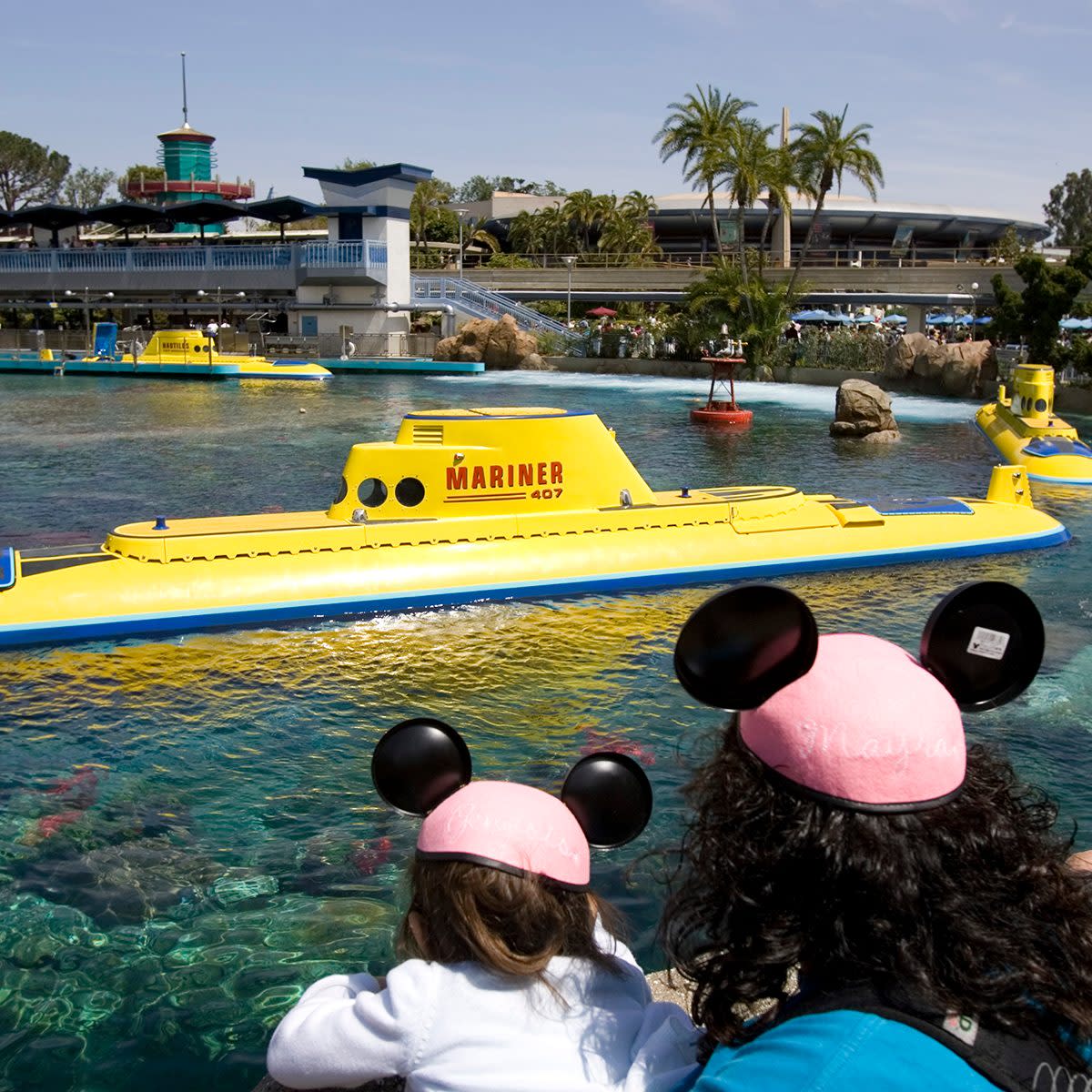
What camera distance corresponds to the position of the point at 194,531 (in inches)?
672

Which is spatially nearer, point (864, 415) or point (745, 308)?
point (864, 415)

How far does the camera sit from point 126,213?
254 ft

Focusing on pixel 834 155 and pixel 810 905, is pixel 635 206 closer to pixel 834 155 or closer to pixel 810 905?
pixel 834 155

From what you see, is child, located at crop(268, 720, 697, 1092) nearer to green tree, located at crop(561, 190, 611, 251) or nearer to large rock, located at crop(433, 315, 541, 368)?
large rock, located at crop(433, 315, 541, 368)

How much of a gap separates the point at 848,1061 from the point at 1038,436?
115ft

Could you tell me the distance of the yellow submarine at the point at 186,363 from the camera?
200 feet

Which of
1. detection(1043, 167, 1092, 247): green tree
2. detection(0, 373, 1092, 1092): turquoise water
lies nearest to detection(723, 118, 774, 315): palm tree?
detection(0, 373, 1092, 1092): turquoise water

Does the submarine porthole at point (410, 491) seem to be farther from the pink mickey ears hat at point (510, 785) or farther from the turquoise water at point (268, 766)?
the pink mickey ears hat at point (510, 785)

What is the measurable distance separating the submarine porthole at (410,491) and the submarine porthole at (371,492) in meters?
0.22

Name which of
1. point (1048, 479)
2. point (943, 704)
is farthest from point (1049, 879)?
point (1048, 479)

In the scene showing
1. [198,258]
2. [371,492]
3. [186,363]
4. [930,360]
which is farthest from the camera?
[198,258]

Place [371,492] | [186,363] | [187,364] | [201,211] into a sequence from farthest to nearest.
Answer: [201,211] → [186,363] → [187,364] → [371,492]

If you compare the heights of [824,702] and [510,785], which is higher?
[824,702]

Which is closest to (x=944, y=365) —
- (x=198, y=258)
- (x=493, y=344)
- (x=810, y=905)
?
(x=493, y=344)
